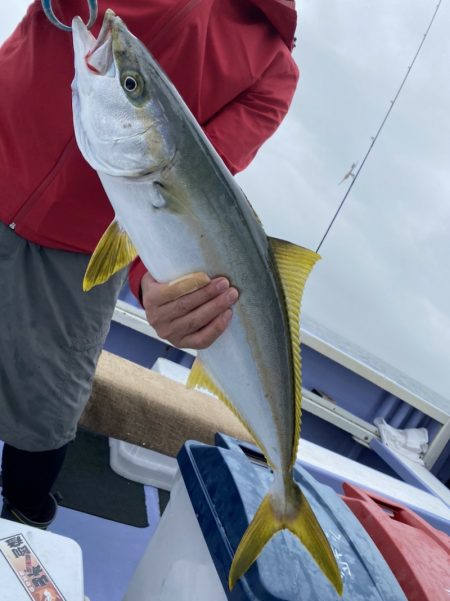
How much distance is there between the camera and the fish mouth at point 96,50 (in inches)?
51.6

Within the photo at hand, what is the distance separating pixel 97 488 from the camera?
307cm

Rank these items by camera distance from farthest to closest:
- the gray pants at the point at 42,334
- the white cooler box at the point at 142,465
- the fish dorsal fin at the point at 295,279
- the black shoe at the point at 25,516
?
the white cooler box at the point at 142,465 < the black shoe at the point at 25,516 < the gray pants at the point at 42,334 < the fish dorsal fin at the point at 295,279

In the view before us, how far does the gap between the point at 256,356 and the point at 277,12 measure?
132cm

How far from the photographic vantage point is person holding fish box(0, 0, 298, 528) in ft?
5.82

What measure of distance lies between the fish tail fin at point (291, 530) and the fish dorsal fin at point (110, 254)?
753mm

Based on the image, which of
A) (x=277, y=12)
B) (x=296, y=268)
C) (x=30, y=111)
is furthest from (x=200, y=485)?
(x=277, y=12)

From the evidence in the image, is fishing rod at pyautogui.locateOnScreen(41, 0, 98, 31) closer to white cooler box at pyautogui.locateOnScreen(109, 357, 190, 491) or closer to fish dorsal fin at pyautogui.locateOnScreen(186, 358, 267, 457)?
fish dorsal fin at pyautogui.locateOnScreen(186, 358, 267, 457)

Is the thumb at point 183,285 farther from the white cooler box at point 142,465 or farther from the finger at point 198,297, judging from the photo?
the white cooler box at point 142,465

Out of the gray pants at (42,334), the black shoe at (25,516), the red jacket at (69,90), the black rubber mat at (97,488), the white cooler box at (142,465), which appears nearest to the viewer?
the red jacket at (69,90)

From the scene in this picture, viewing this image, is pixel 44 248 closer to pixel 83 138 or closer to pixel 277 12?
pixel 83 138

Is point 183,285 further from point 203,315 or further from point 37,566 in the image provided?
point 37,566

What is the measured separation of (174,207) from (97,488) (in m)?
2.29

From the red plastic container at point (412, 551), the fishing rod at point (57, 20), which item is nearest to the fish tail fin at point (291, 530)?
the red plastic container at point (412, 551)

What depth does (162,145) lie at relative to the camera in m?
1.33
